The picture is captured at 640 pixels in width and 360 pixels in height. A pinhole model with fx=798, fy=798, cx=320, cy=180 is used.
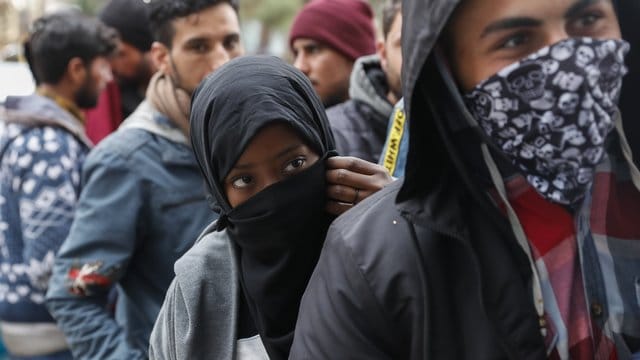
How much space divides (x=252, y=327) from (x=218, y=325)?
0.08 metres

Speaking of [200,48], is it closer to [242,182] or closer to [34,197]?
[34,197]

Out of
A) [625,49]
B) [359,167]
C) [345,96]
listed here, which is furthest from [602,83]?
[345,96]

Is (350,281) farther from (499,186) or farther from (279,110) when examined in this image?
(279,110)

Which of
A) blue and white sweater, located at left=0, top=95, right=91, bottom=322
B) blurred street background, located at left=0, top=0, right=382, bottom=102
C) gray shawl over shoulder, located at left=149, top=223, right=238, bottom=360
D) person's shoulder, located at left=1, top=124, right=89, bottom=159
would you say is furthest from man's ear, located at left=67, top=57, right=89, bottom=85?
blurred street background, located at left=0, top=0, right=382, bottom=102

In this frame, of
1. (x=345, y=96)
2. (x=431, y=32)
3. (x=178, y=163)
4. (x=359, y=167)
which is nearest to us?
(x=431, y=32)

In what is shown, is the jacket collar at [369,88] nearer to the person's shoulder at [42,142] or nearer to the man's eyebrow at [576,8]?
the person's shoulder at [42,142]

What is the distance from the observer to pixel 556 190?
124cm

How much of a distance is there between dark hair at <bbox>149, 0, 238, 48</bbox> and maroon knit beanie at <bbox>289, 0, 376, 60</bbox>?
2.10ft

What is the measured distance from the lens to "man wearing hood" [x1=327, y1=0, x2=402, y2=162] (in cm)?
301

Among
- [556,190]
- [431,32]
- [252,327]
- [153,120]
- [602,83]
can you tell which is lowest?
[252,327]

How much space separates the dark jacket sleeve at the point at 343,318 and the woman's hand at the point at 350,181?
0.49 meters

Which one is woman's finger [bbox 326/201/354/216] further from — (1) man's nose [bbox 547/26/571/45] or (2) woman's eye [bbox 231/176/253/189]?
(1) man's nose [bbox 547/26/571/45]

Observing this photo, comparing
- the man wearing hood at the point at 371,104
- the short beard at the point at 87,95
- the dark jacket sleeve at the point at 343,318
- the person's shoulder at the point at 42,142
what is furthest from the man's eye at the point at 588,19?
the short beard at the point at 87,95

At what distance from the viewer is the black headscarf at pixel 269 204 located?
6.06 ft
